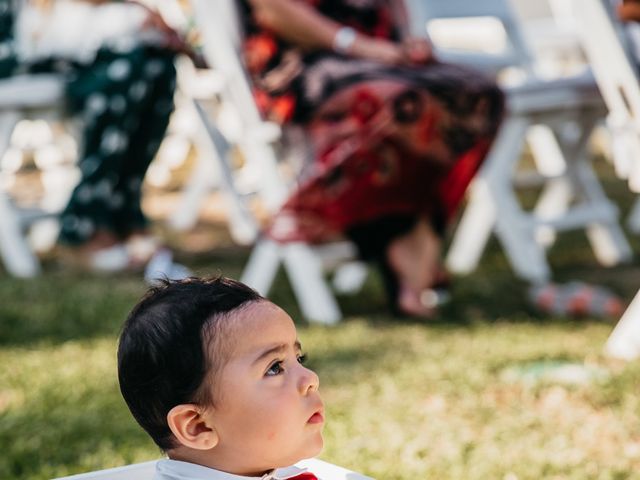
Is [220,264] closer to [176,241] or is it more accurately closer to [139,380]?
[176,241]

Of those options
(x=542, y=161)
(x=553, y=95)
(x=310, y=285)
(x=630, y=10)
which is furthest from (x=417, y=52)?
(x=542, y=161)

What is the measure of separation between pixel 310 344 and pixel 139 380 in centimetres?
179

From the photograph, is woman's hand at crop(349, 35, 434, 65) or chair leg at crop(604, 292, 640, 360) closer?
chair leg at crop(604, 292, 640, 360)

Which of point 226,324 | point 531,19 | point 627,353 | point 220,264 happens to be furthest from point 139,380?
point 531,19

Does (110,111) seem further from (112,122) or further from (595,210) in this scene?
(595,210)

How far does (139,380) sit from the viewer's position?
5.09 feet

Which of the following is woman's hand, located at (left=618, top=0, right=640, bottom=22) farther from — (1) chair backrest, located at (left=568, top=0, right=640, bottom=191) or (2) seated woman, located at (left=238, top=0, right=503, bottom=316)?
(2) seated woman, located at (left=238, top=0, right=503, bottom=316)

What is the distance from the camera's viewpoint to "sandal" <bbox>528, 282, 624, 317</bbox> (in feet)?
12.4

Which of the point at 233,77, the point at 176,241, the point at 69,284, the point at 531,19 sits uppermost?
the point at 233,77

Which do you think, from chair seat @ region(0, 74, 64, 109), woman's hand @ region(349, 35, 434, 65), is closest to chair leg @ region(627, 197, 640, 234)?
woman's hand @ region(349, 35, 434, 65)

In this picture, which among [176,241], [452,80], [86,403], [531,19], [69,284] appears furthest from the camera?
[531,19]

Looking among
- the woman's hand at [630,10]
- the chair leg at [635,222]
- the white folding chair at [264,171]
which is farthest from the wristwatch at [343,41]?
the chair leg at [635,222]

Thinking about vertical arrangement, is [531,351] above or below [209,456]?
below

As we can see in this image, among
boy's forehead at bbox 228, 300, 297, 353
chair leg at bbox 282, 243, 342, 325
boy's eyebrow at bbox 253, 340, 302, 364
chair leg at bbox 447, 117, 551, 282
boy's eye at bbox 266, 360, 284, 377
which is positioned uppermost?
boy's forehead at bbox 228, 300, 297, 353
